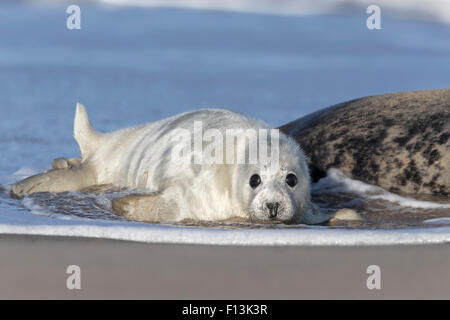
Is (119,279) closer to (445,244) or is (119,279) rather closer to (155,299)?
(155,299)

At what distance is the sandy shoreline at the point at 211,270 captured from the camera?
11.7 feet

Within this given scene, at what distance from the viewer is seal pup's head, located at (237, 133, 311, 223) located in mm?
4828

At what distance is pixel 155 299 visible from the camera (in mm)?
3488

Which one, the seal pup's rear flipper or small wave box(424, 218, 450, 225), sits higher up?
the seal pup's rear flipper

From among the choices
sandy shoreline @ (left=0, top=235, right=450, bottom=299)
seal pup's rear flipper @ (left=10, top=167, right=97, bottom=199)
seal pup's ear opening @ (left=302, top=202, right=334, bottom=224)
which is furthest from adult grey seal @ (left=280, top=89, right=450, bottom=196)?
sandy shoreline @ (left=0, top=235, right=450, bottom=299)

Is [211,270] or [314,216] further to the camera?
[314,216]

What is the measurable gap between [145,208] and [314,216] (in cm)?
103

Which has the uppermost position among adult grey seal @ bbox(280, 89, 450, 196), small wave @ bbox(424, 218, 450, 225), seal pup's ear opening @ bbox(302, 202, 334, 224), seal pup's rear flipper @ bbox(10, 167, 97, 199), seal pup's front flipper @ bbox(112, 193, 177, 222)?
adult grey seal @ bbox(280, 89, 450, 196)

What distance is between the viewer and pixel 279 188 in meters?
4.91

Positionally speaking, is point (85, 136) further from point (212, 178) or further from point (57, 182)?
point (212, 178)

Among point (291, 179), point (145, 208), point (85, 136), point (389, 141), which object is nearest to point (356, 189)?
point (389, 141)

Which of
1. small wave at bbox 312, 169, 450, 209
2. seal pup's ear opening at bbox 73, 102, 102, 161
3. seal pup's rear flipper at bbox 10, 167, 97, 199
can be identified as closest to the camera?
small wave at bbox 312, 169, 450, 209

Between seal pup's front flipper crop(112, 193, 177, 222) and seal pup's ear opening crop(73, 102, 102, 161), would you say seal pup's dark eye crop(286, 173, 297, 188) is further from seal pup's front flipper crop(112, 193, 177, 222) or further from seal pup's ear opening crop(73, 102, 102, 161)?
seal pup's ear opening crop(73, 102, 102, 161)

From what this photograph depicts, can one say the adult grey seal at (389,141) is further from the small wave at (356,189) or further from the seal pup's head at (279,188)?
the seal pup's head at (279,188)
